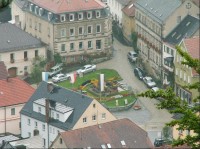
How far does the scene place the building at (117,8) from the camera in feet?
269

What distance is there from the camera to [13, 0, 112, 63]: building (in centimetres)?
7369

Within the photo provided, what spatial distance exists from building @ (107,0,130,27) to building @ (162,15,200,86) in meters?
12.9

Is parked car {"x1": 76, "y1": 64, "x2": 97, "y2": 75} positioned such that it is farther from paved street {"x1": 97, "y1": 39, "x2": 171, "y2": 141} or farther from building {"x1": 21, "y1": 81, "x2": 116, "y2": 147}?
building {"x1": 21, "y1": 81, "x2": 116, "y2": 147}

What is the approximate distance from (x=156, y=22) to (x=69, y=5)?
Result: 287 inches

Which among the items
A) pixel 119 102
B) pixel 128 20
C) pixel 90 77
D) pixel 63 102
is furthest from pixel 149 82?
pixel 128 20

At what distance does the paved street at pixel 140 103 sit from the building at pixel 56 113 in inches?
176

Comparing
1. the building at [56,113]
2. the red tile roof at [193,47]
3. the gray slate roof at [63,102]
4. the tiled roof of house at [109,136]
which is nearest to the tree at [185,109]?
the tiled roof of house at [109,136]

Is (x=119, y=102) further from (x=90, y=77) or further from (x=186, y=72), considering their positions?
(x=90, y=77)

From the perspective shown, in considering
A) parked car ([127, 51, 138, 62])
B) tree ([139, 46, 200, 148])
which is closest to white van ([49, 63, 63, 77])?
parked car ([127, 51, 138, 62])

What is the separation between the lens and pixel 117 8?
83438 millimetres

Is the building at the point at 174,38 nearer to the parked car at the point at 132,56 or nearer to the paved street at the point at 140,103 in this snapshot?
the paved street at the point at 140,103

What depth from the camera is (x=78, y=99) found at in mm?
54281

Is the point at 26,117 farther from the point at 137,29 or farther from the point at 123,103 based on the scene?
the point at 137,29

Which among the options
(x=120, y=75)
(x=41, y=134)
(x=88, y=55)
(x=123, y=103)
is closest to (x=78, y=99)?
(x=41, y=134)
